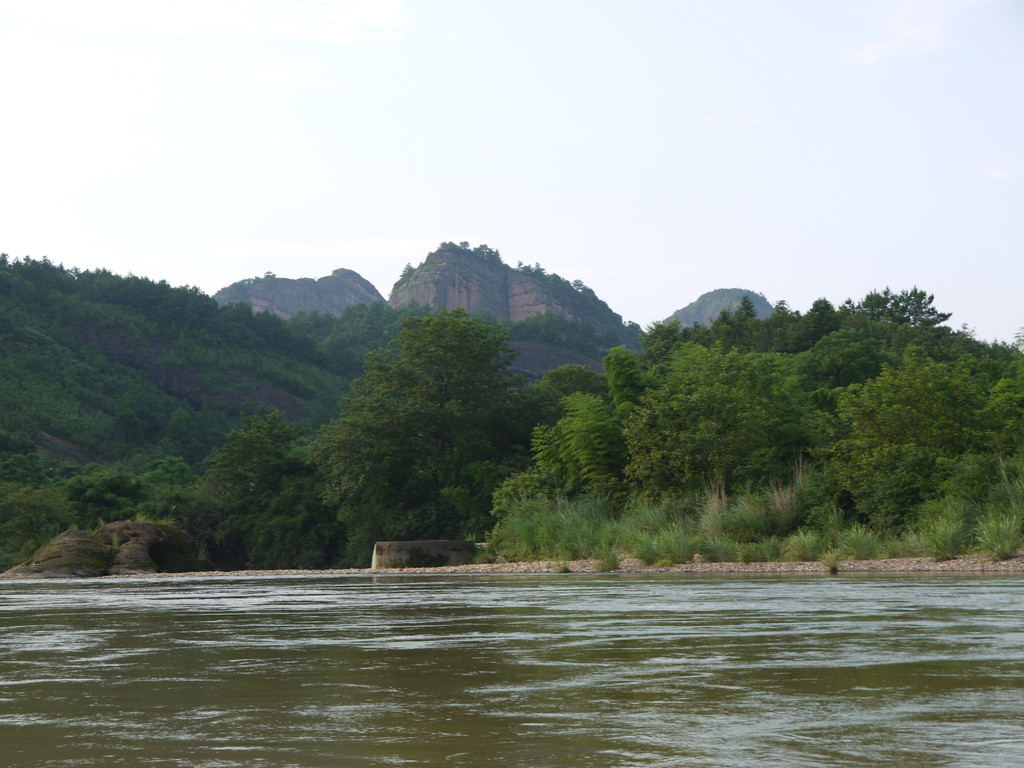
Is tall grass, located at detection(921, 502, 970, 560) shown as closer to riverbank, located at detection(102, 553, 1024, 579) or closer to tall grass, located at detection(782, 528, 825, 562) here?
riverbank, located at detection(102, 553, 1024, 579)

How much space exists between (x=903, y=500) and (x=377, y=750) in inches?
811

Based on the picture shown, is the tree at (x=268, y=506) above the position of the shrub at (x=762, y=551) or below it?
above

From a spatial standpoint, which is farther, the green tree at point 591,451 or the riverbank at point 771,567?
the green tree at point 591,451

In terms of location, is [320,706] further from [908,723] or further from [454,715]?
[908,723]

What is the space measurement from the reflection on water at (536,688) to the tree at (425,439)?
31082 millimetres

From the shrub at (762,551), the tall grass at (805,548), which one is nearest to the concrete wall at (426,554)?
the shrub at (762,551)

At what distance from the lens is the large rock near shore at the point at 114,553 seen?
103ft

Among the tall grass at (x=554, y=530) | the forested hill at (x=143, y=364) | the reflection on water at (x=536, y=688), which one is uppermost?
the forested hill at (x=143, y=364)

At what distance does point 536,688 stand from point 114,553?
30.2 m

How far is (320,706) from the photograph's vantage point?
5051 millimetres

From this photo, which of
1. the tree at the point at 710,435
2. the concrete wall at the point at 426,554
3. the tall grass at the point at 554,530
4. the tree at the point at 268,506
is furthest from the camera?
the tree at the point at 268,506

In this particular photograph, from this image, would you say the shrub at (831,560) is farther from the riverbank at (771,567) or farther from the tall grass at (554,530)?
the tall grass at (554,530)

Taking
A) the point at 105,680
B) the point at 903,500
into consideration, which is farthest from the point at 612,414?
the point at 105,680

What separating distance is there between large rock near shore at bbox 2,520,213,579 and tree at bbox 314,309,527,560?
827 cm
